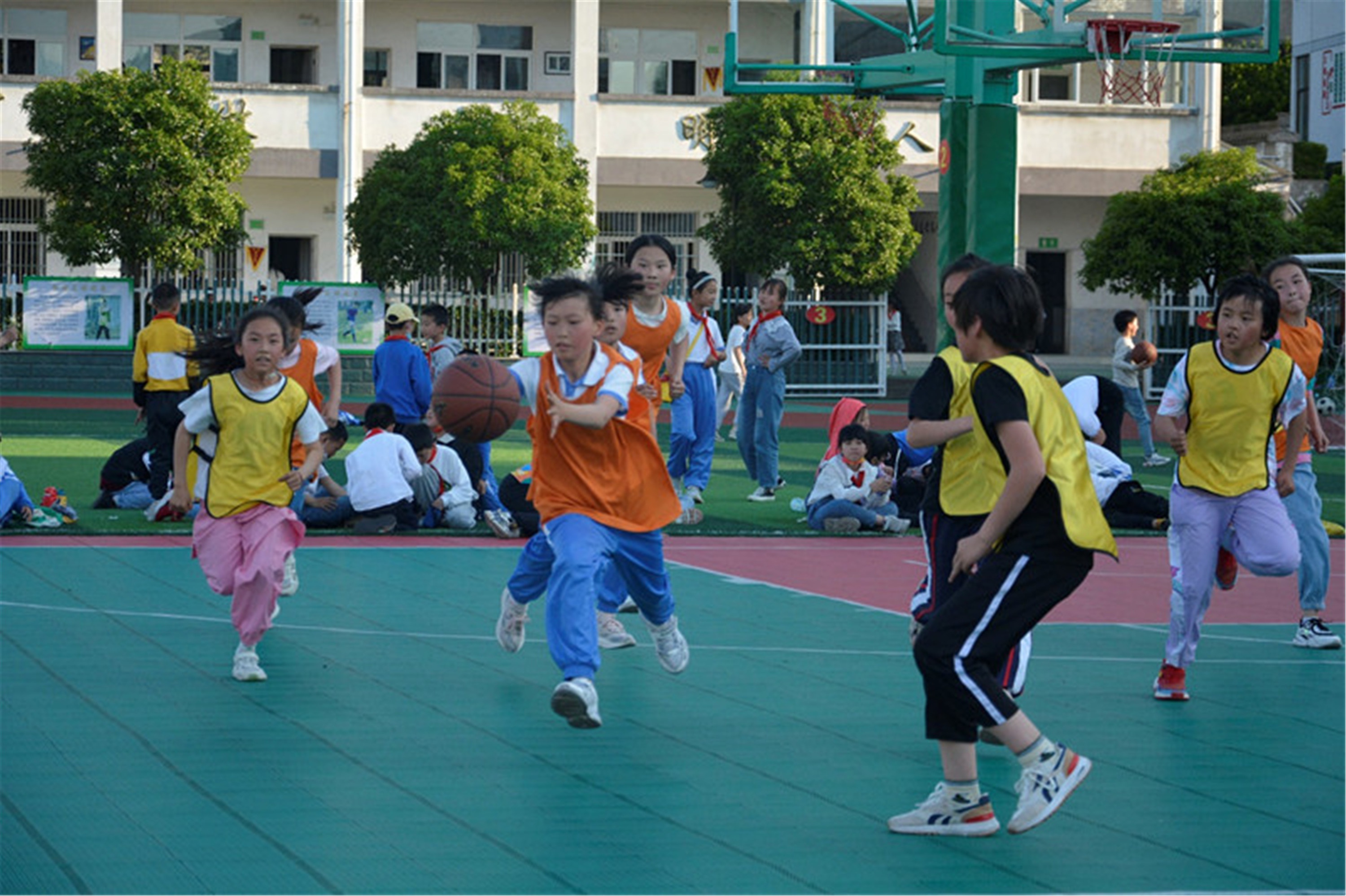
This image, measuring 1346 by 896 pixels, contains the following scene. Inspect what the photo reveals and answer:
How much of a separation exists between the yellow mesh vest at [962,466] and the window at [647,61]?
35.7 meters

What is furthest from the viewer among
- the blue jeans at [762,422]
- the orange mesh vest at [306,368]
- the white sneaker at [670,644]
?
the blue jeans at [762,422]

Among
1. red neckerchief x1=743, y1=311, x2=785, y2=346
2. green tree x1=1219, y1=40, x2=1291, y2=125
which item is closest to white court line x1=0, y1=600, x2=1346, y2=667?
red neckerchief x1=743, y1=311, x2=785, y2=346

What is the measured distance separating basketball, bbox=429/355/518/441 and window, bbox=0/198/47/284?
3212 centimetres

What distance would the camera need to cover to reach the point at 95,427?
23.1 m

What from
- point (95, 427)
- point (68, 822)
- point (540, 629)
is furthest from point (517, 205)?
point (68, 822)

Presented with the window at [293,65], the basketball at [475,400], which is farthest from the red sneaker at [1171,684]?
the window at [293,65]

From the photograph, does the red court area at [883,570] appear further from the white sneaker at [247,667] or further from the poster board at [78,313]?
the poster board at [78,313]

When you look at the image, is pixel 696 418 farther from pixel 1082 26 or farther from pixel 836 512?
pixel 1082 26

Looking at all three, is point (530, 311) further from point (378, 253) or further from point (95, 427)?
point (95, 427)

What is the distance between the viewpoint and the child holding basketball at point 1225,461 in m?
8.23

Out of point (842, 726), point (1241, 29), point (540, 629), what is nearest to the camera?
point (842, 726)

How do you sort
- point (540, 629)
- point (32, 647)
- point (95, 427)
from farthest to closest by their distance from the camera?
point (95, 427)
point (540, 629)
point (32, 647)

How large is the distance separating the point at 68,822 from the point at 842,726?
3.05 meters

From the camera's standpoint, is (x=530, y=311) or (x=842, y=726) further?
(x=530, y=311)
